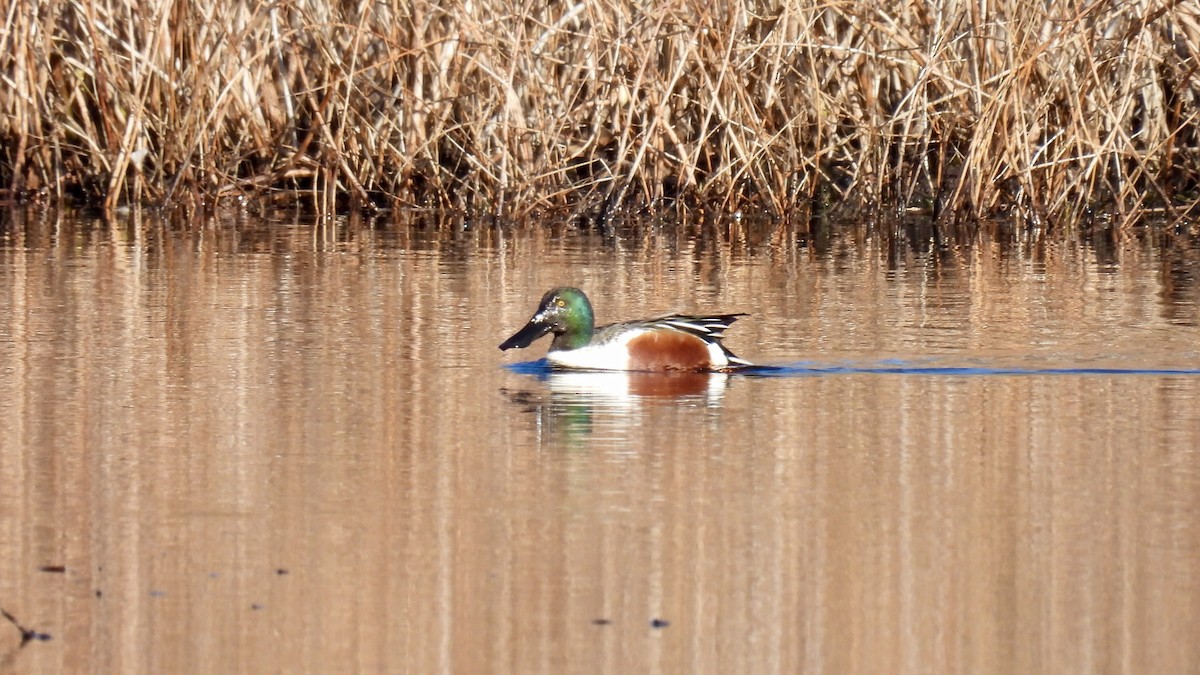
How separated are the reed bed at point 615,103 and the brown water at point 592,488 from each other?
283 centimetres

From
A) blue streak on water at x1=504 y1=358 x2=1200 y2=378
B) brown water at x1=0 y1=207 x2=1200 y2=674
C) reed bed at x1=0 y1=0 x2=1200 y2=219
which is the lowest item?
brown water at x1=0 y1=207 x2=1200 y2=674

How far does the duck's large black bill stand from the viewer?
270 inches

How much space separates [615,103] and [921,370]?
5.53 meters

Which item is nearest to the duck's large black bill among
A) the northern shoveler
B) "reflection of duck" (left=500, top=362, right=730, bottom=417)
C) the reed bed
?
the northern shoveler

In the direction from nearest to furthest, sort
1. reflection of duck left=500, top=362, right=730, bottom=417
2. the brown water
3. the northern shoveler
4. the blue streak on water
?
the brown water → reflection of duck left=500, top=362, right=730, bottom=417 → the blue streak on water → the northern shoveler

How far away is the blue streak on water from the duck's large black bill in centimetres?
18

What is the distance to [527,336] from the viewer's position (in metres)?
6.90

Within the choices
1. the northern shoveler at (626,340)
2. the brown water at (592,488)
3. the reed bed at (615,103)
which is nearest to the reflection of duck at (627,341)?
the northern shoveler at (626,340)

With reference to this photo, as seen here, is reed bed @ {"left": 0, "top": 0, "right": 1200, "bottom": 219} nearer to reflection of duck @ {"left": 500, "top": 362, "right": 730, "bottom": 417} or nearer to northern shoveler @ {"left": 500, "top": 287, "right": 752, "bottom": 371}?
northern shoveler @ {"left": 500, "top": 287, "right": 752, "bottom": 371}

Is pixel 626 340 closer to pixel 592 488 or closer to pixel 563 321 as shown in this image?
pixel 563 321

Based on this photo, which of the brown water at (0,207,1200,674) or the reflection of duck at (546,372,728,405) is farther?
the reflection of duck at (546,372,728,405)

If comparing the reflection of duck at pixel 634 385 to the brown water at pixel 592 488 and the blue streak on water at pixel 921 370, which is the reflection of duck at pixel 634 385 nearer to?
the brown water at pixel 592 488

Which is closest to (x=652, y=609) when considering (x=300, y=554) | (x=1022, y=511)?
(x=300, y=554)

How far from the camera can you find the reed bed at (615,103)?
11180mm
